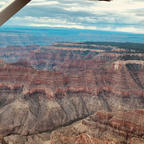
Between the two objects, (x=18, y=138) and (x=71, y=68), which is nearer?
(x=18, y=138)

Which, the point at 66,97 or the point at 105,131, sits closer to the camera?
the point at 105,131

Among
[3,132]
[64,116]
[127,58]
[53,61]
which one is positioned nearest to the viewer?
[3,132]

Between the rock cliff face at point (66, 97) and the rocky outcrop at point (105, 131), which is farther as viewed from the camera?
the rock cliff face at point (66, 97)

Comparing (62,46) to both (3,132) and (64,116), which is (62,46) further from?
(3,132)

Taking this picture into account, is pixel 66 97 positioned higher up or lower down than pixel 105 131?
lower down

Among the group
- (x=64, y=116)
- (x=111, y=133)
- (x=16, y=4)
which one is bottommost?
(x=64, y=116)

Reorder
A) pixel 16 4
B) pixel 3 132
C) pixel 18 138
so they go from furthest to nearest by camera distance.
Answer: pixel 3 132 < pixel 18 138 < pixel 16 4

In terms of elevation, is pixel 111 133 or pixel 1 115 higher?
pixel 111 133

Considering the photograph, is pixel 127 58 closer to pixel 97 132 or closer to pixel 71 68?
pixel 71 68

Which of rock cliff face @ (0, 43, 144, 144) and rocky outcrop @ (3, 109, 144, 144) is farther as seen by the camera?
rock cliff face @ (0, 43, 144, 144)

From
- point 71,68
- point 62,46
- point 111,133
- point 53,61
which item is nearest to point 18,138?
point 111,133
